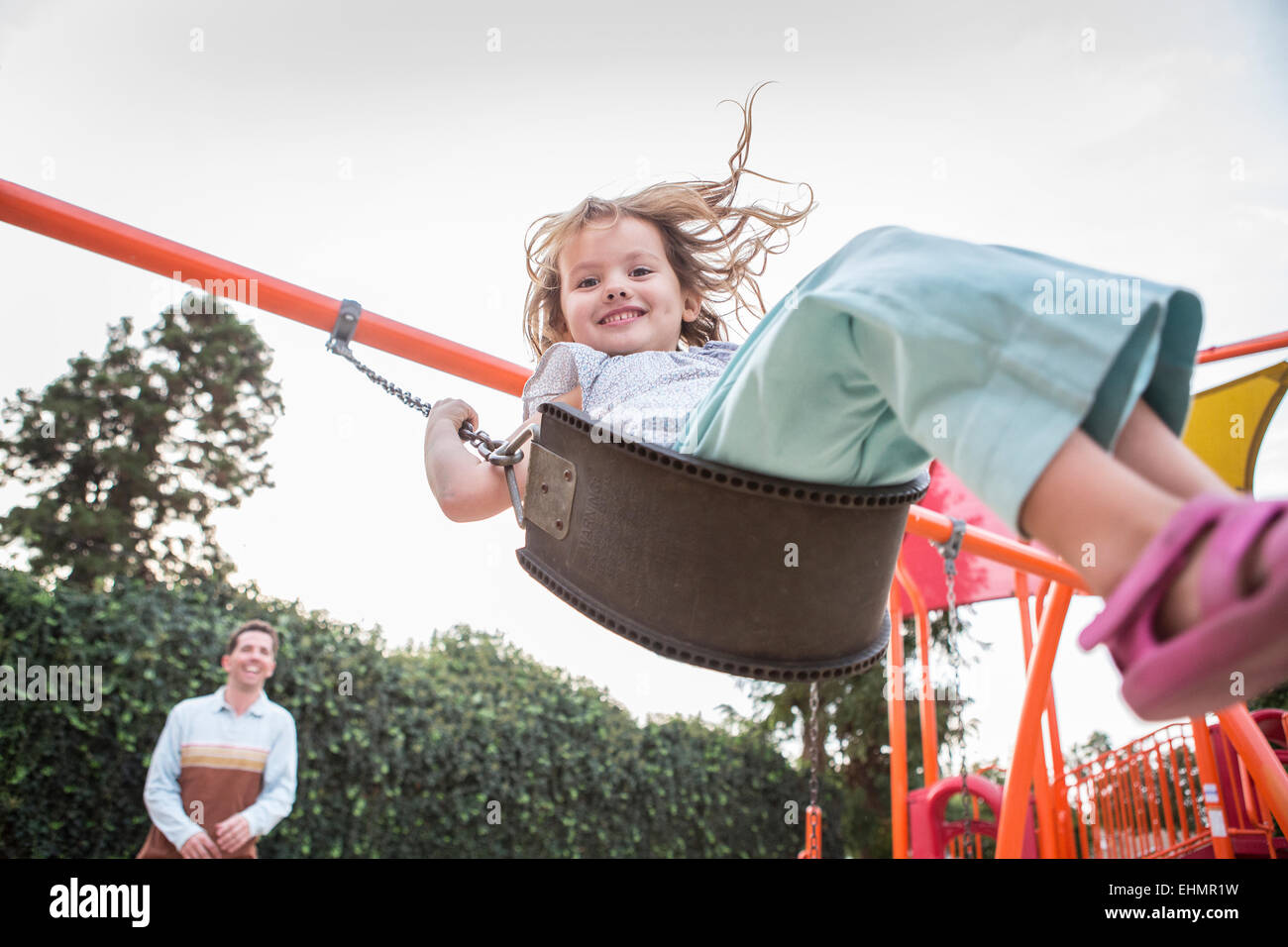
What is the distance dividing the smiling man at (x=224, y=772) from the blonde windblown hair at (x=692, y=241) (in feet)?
5.71

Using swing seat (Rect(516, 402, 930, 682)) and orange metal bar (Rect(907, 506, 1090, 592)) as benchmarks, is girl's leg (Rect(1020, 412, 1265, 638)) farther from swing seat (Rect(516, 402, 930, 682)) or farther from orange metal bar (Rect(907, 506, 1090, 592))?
orange metal bar (Rect(907, 506, 1090, 592))

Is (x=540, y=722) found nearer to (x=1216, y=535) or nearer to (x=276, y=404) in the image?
(x=1216, y=535)

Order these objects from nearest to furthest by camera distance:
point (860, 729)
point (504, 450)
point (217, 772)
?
point (504, 450)
point (217, 772)
point (860, 729)

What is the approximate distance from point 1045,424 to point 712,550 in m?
0.48

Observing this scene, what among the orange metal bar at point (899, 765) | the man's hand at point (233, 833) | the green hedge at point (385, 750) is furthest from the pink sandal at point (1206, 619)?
the green hedge at point (385, 750)

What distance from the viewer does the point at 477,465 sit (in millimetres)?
1243

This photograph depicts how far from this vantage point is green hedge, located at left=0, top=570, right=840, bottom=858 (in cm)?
363

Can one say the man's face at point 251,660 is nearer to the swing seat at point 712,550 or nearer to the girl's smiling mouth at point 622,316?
the girl's smiling mouth at point 622,316

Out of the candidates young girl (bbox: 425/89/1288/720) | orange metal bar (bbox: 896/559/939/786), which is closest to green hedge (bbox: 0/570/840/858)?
orange metal bar (bbox: 896/559/939/786)

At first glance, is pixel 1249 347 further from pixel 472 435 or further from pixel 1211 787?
pixel 472 435

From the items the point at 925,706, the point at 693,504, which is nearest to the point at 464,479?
the point at 693,504

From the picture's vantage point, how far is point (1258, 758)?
181cm

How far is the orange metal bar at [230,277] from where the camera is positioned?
1.39 metres

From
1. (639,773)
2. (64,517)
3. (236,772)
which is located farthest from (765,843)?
(64,517)
